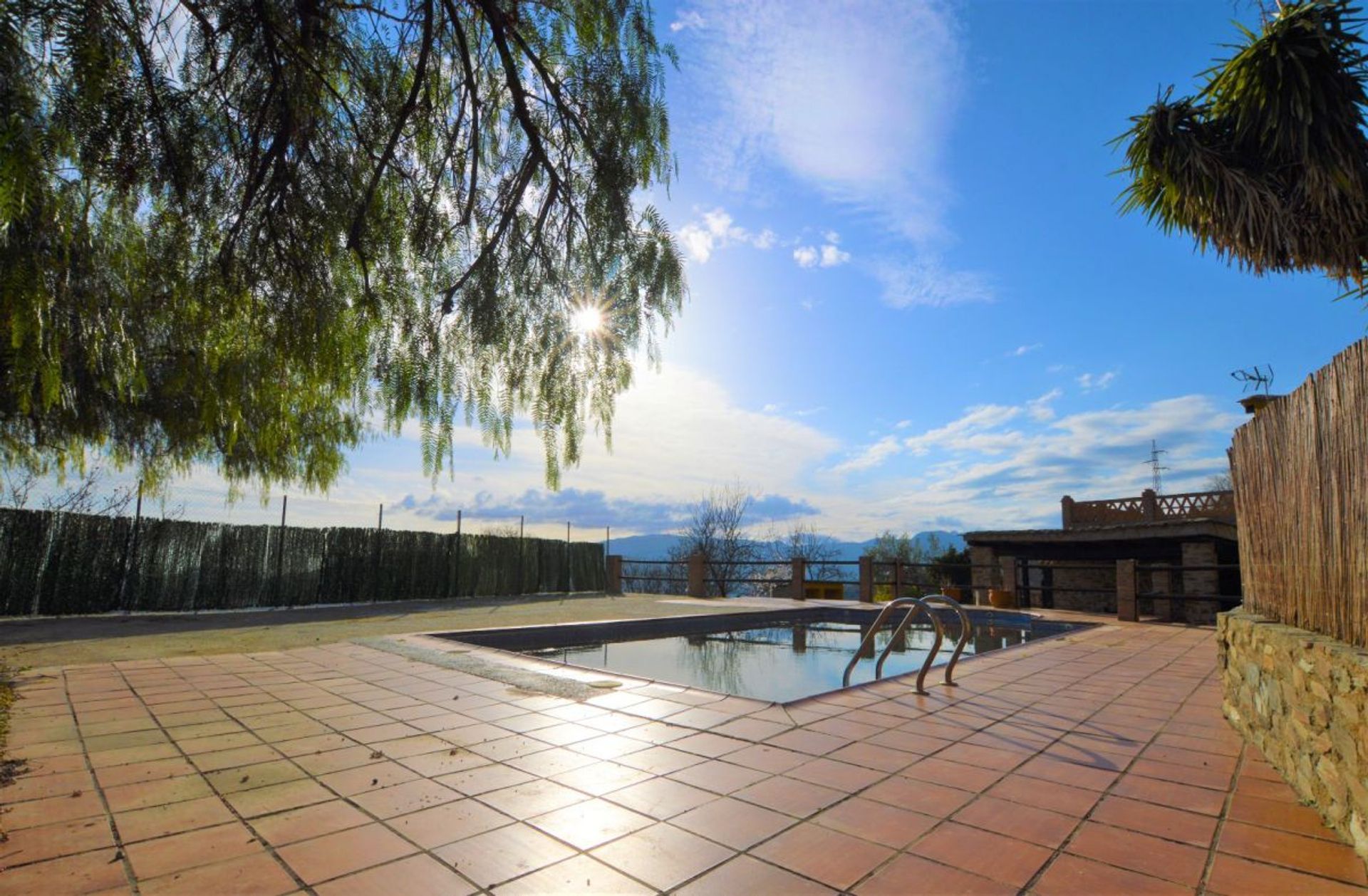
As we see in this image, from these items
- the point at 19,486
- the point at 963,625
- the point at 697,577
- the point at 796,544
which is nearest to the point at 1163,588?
Result: the point at 697,577

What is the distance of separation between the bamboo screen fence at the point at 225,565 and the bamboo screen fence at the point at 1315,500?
11.4m

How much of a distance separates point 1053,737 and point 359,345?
146 inches

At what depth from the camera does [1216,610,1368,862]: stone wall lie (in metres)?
1.99

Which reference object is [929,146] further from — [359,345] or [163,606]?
[163,606]

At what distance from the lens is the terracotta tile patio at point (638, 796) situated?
185cm

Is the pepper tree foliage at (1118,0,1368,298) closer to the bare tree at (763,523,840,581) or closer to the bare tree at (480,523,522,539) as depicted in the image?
the bare tree at (480,523,522,539)

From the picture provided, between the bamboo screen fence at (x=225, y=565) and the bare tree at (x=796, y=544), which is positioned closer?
the bamboo screen fence at (x=225, y=565)

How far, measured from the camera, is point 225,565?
980 centimetres

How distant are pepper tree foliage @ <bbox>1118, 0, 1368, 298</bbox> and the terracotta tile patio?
4472 mm

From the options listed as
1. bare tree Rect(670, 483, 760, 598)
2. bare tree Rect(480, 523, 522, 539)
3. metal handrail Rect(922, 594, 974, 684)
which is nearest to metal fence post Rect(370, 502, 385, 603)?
bare tree Rect(480, 523, 522, 539)

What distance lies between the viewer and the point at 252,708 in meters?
3.64

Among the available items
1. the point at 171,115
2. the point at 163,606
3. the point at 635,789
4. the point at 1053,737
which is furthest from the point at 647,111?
the point at 163,606

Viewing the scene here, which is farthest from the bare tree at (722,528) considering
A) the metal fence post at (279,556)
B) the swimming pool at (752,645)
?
the metal fence post at (279,556)

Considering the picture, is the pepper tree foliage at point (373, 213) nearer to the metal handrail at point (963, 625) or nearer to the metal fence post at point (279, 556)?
the metal handrail at point (963, 625)
